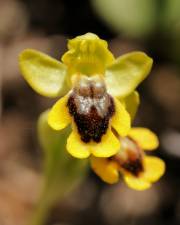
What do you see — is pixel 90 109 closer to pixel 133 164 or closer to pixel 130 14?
pixel 133 164

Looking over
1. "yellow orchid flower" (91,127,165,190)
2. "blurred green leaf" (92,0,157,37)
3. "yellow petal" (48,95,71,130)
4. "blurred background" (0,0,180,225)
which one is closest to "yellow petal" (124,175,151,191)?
"yellow orchid flower" (91,127,165,190)

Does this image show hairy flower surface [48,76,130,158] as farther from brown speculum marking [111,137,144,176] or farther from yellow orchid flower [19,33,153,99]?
brown speculum marking [111,137,144,176]

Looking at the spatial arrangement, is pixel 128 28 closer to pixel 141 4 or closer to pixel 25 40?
pixel 141 4

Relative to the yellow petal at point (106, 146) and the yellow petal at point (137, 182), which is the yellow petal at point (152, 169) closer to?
the yellow petal at point (137, 182)

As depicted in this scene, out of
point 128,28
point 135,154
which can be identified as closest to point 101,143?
point 135,154

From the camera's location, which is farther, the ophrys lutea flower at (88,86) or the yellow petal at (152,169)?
the yellow petal at (152,169)

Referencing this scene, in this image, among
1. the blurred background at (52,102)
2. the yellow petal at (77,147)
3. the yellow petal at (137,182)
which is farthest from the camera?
the blurred background at (52,102)

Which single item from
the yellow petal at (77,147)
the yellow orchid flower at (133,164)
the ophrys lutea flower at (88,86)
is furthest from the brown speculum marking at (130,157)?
the yellow petal at (77,147)
